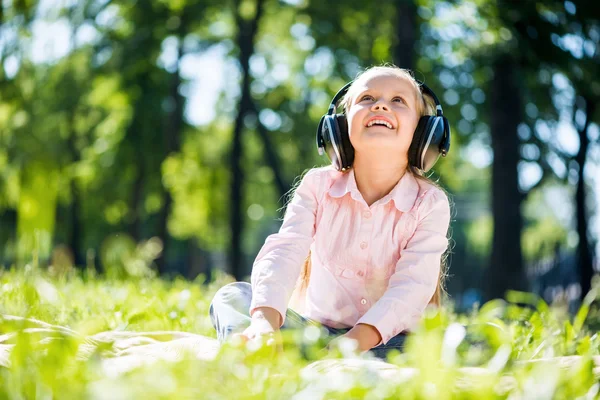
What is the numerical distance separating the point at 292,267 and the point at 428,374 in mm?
1530

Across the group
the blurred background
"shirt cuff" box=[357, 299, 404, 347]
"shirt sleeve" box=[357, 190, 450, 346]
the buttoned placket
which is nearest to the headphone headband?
"shirt sleeve" box=[357, 190, 450, 346]

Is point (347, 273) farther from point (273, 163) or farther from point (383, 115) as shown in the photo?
point (273, 163)

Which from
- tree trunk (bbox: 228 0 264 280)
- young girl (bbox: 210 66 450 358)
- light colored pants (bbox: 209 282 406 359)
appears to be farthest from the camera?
tree trunk (bbox: 228 0 264 280)

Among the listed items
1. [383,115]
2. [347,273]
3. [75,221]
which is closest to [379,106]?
[383,115]

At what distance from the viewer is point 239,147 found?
1403 centimetres

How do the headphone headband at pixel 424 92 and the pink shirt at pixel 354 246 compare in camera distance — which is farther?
the headphone headband at pixel 424 92

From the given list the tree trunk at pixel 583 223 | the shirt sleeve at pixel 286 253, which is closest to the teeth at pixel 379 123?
the shirt sleeve at pixel 286 253

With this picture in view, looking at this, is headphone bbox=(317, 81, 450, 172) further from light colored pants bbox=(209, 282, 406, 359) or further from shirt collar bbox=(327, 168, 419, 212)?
light colored pants bbox=(209, 282, 406, 359)

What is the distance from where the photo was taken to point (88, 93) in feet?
53.5

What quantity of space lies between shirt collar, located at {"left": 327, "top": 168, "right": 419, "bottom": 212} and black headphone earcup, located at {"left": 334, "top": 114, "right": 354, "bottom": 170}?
6cm

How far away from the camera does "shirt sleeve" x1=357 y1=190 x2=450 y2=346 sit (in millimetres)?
2711

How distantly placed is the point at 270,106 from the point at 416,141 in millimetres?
13988

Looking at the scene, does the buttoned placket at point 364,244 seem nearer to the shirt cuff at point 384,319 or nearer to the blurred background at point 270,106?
the shirt cuff at point 384,319

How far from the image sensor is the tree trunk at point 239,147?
13.7m
